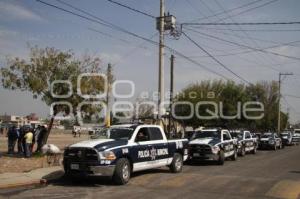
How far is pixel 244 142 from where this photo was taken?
2975 cm

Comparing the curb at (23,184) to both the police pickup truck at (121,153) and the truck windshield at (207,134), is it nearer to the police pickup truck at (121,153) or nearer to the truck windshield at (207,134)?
the police pickup truck at (121,153)

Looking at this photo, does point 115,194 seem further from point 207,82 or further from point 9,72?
point 207,82

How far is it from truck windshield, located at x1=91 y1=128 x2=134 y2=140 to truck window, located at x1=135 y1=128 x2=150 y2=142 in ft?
0.94

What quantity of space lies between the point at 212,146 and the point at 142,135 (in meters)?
6.99

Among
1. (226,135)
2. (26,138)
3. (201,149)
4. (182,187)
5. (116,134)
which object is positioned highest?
(116,134)

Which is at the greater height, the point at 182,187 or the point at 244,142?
the point at 244,142

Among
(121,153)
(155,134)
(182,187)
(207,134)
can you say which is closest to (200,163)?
(207,134)

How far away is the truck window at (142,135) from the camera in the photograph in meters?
15.5

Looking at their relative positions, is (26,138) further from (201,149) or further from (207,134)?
(207,134)

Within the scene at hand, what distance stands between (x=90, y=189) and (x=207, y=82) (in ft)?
125

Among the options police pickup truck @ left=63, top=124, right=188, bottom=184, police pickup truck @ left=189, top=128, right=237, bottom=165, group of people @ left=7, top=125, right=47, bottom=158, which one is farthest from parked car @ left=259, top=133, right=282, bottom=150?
police pickup truck @ left=63, top=124, right=188, bottom=184

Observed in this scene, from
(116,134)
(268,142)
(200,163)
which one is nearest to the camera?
(116,134)

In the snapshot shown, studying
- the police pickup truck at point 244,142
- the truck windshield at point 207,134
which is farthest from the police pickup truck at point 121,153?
the police pickup truck at point 244,142

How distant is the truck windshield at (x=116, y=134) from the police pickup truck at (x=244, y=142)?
13.4 meters
